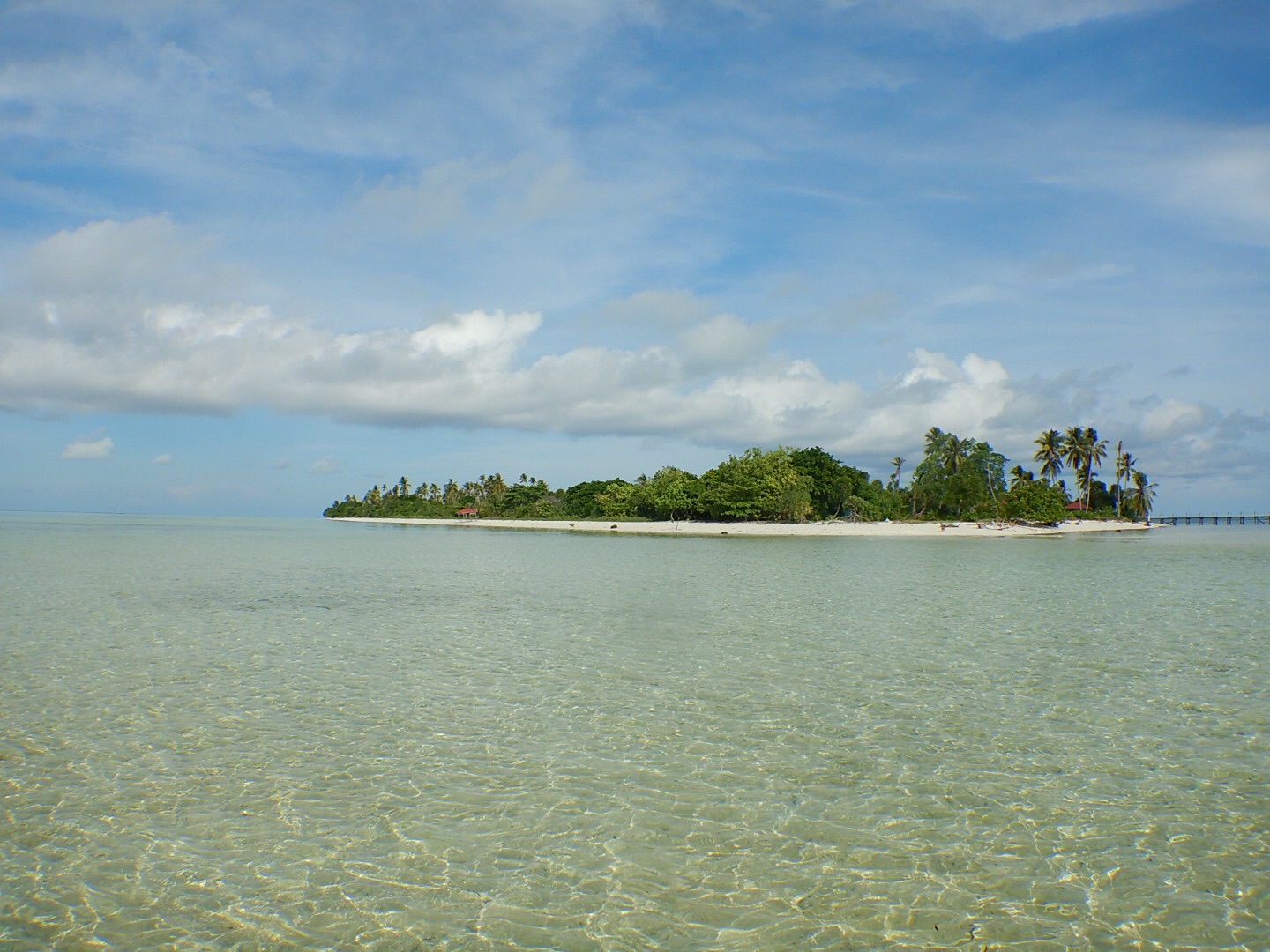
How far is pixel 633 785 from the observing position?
383 inches

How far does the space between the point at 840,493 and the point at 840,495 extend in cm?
116

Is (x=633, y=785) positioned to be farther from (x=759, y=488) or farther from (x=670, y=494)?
(x=670, y=494)

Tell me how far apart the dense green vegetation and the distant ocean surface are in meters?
83.7

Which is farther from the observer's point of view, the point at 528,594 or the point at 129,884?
the point at 528,594

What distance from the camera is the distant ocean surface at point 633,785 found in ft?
21.9

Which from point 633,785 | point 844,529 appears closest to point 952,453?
point 844,529

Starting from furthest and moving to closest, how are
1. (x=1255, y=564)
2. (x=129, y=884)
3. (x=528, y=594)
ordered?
(x=1255, y=564), (x=528, y=594), (x=129, y=884)

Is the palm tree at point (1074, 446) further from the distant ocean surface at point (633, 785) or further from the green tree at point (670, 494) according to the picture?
the distant ocean surface at point (633, 785)

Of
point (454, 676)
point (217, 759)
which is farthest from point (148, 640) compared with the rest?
point (217, 759)

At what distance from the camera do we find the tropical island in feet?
348

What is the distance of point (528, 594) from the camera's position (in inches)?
1183

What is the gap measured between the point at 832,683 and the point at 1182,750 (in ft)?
17.6

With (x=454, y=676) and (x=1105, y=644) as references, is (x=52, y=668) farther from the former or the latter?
(x=1105, y=644)

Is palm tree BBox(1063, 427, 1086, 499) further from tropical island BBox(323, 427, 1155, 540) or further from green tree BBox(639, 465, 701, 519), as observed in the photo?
green tree BBox(639, 465, 701, 519)
